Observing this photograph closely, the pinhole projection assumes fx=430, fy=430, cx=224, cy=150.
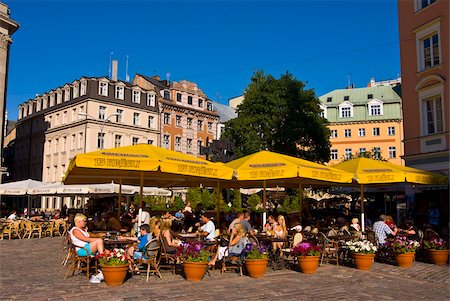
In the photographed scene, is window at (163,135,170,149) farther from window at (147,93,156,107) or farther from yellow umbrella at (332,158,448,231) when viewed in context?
yellow umbrella at (332,158,448,231)

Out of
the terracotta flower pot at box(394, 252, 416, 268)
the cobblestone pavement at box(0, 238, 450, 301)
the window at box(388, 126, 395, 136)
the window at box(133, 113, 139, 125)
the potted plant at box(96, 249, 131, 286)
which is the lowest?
the cobblestone pavement at box(0, 238, 450, 301)

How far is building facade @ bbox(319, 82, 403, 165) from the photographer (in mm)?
58969

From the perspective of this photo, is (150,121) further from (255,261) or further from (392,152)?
(255,261)

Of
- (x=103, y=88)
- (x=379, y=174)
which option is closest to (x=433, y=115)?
(x=379, y=174)

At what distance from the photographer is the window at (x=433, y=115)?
2050 cm

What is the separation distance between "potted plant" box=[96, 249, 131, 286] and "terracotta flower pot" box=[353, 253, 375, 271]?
590 centimetres

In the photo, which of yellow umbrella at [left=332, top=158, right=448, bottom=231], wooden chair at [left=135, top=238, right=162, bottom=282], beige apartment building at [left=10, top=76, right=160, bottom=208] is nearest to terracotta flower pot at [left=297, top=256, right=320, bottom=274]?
wooden chair at [left=135, top=238, right=162, bottom=282]

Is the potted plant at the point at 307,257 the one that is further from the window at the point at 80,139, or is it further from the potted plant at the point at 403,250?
the window at the point at 80,139

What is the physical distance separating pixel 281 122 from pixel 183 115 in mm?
20980

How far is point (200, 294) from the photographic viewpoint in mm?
8047

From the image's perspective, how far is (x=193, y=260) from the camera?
30.2 feet

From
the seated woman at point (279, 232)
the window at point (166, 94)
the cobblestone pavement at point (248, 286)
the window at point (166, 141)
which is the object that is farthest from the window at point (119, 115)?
the seated woman at point (279, 232)

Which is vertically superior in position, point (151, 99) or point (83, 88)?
point (83, 88)

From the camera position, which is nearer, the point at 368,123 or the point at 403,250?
the point at 403,250
